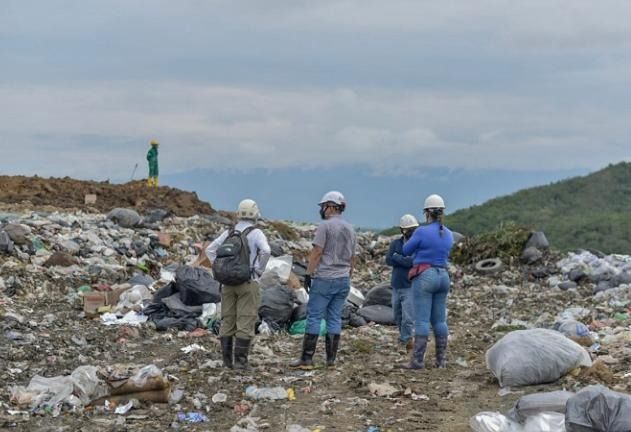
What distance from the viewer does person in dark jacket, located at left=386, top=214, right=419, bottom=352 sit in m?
9.23

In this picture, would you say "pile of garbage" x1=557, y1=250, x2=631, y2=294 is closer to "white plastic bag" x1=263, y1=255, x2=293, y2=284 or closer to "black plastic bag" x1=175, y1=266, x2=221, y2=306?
"white plastic bag" x1=263, y1=255, x2=293, y2=284

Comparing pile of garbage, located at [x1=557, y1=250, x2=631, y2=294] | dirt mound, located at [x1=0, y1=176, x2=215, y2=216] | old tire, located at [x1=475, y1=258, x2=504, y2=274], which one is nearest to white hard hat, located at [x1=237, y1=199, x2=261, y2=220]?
pile of garbage, located at [x1=557, y1=250, x2=631, y2=294]

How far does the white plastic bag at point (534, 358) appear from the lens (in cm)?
696

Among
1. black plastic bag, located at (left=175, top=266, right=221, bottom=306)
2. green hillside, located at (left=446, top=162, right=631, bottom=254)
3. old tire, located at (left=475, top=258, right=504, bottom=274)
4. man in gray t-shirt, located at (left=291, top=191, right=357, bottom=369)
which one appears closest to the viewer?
man in gray t-shirt, located at (left=291, top=191, right=357, bottom=369)

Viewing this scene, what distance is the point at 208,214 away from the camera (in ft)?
73.7

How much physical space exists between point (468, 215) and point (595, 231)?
9.36 metres

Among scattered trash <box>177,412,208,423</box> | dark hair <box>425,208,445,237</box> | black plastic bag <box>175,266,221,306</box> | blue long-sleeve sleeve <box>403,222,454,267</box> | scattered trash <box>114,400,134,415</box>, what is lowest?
scattered trash <box>177,412,208,423</box>

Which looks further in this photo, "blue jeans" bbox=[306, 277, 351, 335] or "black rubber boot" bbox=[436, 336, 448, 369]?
"black rubber boot" bbox=[436, 336, 448, 369]

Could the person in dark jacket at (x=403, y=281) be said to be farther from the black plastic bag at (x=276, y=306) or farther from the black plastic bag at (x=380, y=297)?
the black plastic bag at (x=380, y=297)

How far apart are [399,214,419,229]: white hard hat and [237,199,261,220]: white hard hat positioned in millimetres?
1956

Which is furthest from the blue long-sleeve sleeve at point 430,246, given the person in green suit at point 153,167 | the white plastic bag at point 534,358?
the person in green suit at point 153,167

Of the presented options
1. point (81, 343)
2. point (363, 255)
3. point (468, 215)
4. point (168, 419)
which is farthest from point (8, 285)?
point (468, 215)

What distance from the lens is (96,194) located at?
23641mm

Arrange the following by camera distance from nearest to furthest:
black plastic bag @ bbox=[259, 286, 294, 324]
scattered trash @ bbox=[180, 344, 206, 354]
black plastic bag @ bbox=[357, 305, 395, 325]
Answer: scattered trash @ bbox=[180, 344, 206, 354] → black plastic bag @ bbox=[259, 286, 294, 324] → black plastic bag @ bbox=[357, 305, 395, 325]
